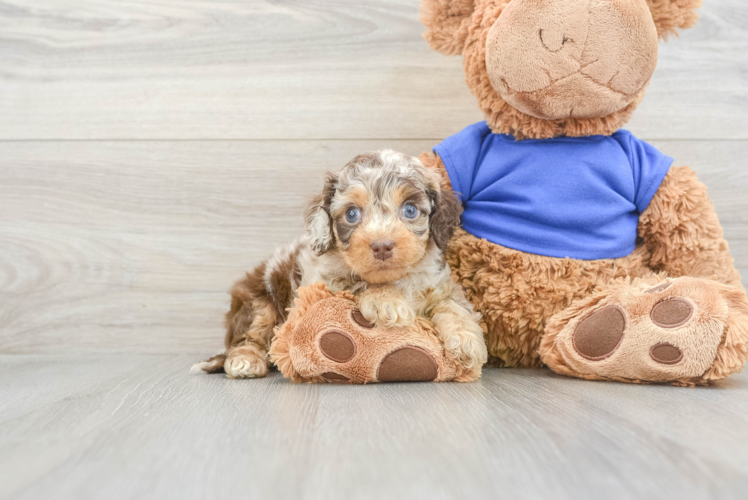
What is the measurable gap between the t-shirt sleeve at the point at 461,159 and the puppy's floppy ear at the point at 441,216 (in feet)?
0.45

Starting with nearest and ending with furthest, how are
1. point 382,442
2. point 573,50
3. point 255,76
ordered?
point 382,442 → point 573,50 → point 255,76

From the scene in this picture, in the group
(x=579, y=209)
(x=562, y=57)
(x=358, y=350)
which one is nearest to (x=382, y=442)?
(x=358, y=350)

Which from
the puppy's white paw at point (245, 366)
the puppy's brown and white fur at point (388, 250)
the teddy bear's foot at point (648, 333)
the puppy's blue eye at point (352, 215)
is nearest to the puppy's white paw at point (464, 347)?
the puppy's brown and white fur at point (388, 250)

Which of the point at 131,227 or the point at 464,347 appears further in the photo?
the point at 131,227

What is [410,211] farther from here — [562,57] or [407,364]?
[562,57]

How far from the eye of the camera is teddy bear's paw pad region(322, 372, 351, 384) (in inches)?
57.6

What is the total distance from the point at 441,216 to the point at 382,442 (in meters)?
0.72

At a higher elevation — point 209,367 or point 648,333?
point 648,333

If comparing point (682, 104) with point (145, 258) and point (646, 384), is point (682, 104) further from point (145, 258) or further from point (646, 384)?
point (145, 258)

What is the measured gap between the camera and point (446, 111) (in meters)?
2.11

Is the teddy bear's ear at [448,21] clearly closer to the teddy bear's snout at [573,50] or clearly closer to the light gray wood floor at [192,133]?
the teddy bear's snout at [573,50]

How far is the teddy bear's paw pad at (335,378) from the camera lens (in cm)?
146

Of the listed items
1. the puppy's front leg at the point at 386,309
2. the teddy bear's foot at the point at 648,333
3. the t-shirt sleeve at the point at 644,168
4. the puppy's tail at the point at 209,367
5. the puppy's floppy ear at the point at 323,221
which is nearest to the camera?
the teddy bear's foot at the point at 648,333

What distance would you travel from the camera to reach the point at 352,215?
1490mm
